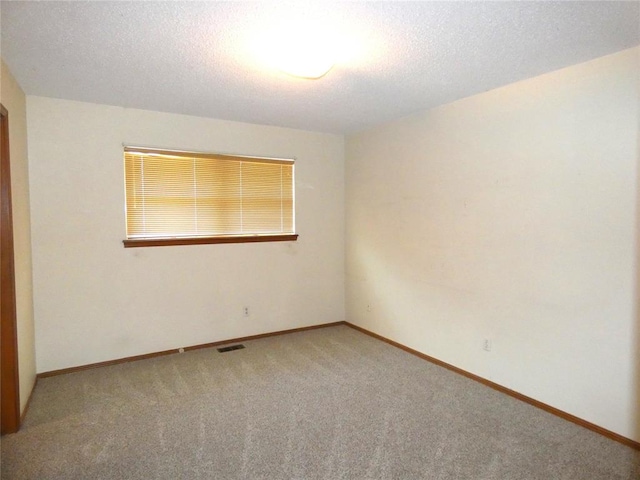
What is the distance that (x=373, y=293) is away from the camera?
4496 millimetres

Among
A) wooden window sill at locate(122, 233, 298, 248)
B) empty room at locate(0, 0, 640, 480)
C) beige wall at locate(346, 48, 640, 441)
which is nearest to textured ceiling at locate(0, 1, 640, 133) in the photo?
empty room at locate(0, 0, 640, 480)

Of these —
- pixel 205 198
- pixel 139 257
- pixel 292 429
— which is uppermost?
pixel 205 198

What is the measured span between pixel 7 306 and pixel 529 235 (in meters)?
3.61

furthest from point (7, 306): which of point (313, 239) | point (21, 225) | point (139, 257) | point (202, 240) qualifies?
point (313, 239)

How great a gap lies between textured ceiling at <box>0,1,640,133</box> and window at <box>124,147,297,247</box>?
67 cm

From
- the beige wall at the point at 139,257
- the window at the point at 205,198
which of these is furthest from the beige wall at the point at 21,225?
the window at the point at 205,198

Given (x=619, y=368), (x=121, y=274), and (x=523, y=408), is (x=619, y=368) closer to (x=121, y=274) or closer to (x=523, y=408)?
(x=523, y=408)

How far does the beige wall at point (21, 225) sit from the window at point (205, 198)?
30.9 inches

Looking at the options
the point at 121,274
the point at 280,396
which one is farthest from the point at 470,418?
the point at 121,274

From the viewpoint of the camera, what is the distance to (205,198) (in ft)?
13.4

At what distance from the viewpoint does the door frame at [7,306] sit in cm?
244

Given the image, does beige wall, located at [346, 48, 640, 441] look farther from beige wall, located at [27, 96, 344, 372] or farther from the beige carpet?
beige wall, located at [27, 96, 344, 372]

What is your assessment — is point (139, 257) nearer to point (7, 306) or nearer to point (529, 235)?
point (7, 306)

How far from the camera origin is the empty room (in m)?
2.14
